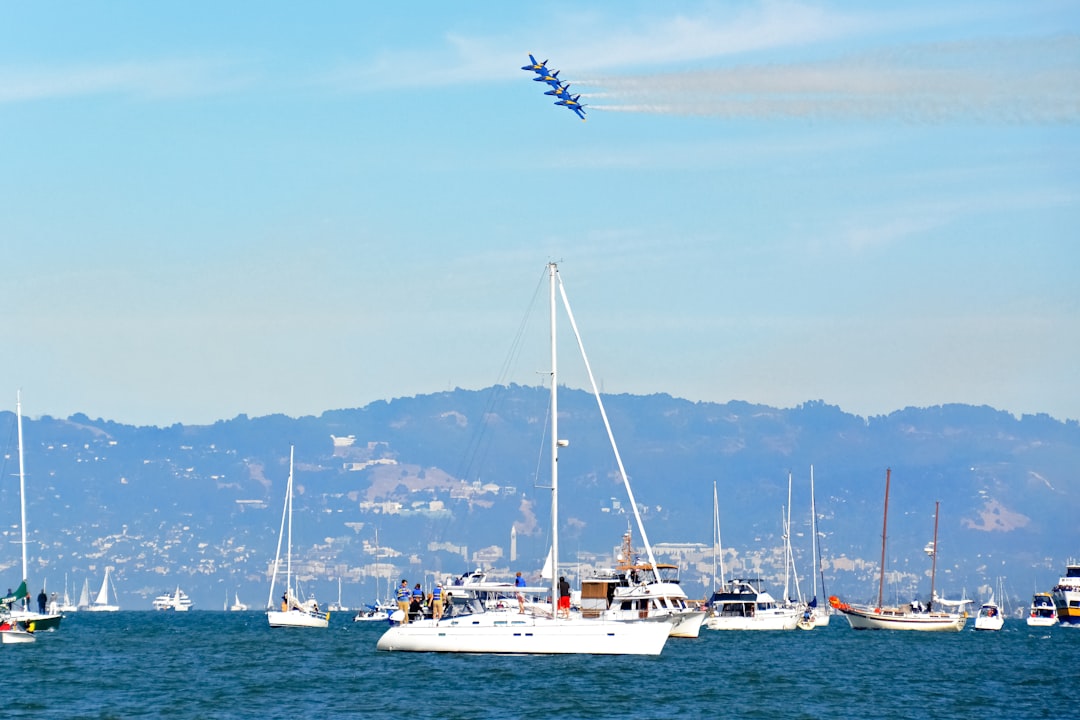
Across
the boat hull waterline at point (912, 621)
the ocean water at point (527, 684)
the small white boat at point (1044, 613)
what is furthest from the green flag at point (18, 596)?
the small white boat at point (1044, 613)

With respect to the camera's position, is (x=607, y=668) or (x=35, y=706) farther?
(x=607, y=668)

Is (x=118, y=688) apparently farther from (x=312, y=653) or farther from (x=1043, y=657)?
(x=1043, y=657)

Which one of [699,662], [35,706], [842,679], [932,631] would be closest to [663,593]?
[699,662]

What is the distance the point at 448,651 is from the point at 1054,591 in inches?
4740

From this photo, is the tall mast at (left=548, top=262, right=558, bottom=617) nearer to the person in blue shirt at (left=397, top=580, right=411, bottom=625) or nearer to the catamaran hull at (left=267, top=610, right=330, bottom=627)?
the person in blue shirt at (left=397, top=580, right=411, bottom=625)

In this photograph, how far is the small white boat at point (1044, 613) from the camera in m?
168

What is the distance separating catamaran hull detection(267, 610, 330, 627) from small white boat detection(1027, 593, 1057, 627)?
76.5 meters

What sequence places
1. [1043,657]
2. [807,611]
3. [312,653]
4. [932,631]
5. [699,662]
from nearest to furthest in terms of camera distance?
1. [699,662]
2. [312,653]
3. [1043,657]
4. [932,631]
5. [807,611]

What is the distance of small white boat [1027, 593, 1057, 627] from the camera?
553 feet

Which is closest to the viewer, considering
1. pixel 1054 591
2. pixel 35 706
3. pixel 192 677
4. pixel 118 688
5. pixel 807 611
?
pixel 35 706

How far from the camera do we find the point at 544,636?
67.4 m

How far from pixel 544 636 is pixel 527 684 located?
225 inches

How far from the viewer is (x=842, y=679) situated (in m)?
70.8

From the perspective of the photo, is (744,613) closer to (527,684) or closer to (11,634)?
(11,634)
